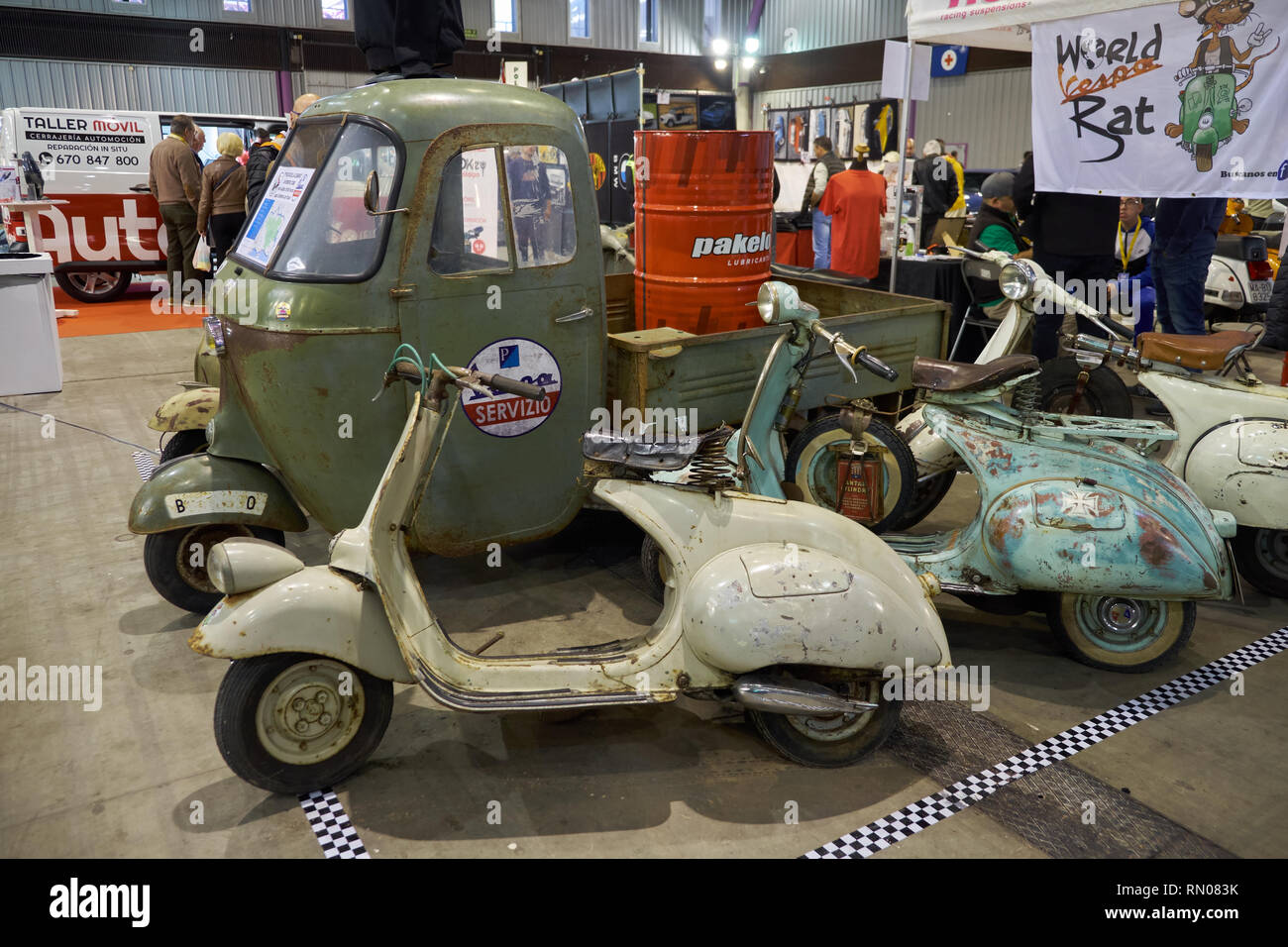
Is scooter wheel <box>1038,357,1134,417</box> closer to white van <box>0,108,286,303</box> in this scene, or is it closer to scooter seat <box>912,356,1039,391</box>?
scooter seat <box>912,356,1039,391</box>

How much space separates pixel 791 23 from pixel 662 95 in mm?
4989

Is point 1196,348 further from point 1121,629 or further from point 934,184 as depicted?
point 934,184

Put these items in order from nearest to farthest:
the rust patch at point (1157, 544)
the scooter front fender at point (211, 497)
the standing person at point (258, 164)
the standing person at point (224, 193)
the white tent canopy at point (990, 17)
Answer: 1. the rust patch at point (1157, 544)
2. the scooter front fender at point (211, 497)
3. the white tent canopy at point (990, 17)
4. the standing person at point (258, 164)
5. the standing person at point (224, 193)

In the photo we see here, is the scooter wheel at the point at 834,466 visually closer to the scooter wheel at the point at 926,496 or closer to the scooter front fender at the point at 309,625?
the scooter wheel at the point at 926,496

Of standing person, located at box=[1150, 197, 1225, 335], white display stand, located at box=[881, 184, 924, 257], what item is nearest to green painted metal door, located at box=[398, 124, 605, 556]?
standing person, located at box=[1150, 197, 1225, 335]

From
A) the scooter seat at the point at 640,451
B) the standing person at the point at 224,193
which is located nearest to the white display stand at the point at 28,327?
the standing person at the point at 224,193

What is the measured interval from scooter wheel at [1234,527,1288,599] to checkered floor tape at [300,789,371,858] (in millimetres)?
3666

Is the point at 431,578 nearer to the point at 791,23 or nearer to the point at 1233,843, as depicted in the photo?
the point at 1233,843

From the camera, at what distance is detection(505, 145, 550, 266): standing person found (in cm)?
360

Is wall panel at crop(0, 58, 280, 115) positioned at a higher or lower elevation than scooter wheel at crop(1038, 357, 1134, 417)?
higher

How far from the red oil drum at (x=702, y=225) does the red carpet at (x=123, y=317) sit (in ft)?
23.4

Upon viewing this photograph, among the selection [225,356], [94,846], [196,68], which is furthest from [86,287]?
[94,846]

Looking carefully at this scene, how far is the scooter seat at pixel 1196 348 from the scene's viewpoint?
3990mm

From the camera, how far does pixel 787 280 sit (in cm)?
574
